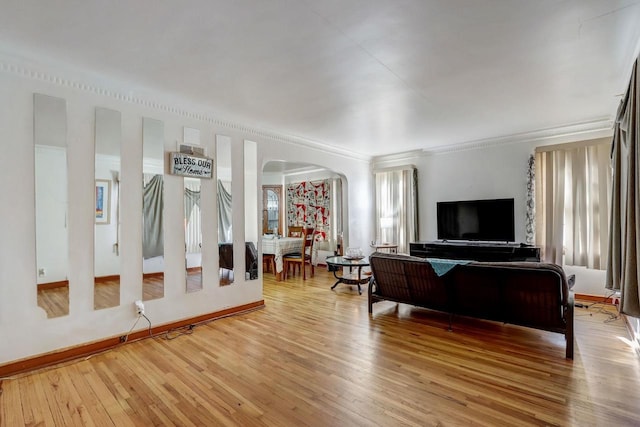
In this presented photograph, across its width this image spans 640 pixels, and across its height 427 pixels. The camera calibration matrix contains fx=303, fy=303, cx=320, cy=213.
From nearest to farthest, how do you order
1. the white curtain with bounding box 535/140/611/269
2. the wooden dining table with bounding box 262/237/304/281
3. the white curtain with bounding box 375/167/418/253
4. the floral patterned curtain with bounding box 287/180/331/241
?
the white curtain with bounding box 535/140/611/269 < the wooden dining table with bounding box 262/237/304/281 < the white curtain with bounding box 375/167/418/253 < the floral patterned curtain with bounding box 287/180/331/241

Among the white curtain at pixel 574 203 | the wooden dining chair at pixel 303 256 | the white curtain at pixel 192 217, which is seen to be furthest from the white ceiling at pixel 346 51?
the wooden dining chair at pixel 303 256

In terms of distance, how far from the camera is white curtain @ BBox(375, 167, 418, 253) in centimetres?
641

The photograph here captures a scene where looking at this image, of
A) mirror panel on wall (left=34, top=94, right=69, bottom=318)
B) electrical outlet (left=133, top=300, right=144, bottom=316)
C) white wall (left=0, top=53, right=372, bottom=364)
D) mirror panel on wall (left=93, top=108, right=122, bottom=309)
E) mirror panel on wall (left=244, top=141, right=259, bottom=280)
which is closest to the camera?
white wall (left=0, top=53, right=372, bottom=364)

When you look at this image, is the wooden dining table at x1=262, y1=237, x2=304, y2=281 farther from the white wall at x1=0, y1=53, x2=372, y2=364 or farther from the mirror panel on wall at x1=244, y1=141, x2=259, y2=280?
the white wall at x1=0, y1=53, x2=372, y2=364

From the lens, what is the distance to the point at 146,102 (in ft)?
11.0

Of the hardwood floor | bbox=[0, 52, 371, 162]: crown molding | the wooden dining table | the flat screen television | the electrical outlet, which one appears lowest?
the hardwood floor

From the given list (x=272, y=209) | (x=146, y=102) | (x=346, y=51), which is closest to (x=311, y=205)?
(x=272, y=209)

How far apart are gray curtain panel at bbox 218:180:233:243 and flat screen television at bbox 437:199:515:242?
4.07 metres

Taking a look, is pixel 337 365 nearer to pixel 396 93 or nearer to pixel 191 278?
pixel 191 278

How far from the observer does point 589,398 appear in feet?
6.93

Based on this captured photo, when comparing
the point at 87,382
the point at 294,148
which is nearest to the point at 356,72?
the point at 294,148

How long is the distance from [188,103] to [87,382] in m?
2.94

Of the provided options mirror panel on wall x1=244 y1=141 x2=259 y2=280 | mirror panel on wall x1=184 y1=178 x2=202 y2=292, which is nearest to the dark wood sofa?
mirror panel on wall x1=244 y1=141 x2=259 y2=280

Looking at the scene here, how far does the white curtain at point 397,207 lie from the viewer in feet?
21.0
